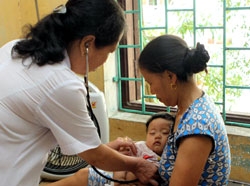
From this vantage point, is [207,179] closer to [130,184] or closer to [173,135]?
[173,135]

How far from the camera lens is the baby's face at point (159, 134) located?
1625 millimetres

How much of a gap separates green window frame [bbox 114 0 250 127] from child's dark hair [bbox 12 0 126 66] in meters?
0.94

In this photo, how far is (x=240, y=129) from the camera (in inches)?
82.1

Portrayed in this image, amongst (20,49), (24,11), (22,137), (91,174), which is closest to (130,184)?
(91,174)

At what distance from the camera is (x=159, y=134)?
1630 mm

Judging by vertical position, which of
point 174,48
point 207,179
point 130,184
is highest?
point 174,48

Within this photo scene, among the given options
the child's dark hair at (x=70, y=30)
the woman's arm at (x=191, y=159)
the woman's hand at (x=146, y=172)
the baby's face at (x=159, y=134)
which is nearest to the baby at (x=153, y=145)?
the baby's face at (x=159, y=134)

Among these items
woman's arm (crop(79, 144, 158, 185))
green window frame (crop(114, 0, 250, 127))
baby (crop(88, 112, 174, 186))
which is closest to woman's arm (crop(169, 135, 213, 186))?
woman's arm (crop(79, 144, 158, 185))

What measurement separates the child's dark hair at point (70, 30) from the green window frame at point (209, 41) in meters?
0.94

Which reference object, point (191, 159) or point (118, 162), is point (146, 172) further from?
point (191, 159)

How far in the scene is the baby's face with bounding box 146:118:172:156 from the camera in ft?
5.33

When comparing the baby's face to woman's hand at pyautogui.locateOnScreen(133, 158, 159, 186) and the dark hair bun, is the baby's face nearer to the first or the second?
woman's hand at pyautogui.locateOnScreen(133, 158, 159, 186)

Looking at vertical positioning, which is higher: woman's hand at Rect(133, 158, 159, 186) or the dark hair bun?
the dark hair bun

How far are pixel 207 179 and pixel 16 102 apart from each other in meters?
0.74
